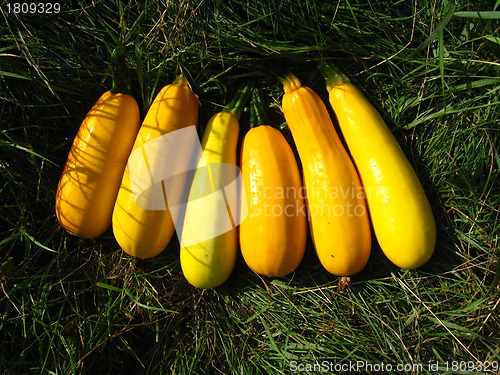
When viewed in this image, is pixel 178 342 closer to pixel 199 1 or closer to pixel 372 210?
pixel 372 210

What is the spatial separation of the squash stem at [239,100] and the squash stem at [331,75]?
358mm

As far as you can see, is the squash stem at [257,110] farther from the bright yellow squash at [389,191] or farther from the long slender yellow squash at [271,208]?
the bright yellow squash at [389,191]

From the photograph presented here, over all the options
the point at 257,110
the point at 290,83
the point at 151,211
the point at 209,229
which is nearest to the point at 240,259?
the point at 209,229

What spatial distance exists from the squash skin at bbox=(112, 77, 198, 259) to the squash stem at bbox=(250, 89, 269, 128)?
0.28 m

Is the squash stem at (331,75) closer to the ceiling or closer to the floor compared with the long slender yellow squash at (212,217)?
closer to the ceiling

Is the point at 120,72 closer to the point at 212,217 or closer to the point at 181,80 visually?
the point at 181,80


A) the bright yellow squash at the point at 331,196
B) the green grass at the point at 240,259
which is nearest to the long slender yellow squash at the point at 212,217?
the green grass at the point at 240,259

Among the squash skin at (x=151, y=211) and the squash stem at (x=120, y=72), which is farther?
the squash stem at (x=120, y=72)

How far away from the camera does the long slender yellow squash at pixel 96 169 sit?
1854 mm

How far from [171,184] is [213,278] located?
0.45 meters

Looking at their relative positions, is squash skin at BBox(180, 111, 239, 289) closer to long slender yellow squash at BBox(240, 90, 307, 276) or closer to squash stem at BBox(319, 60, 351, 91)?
long slender yellow squash at BBox(240, 90, 307, 276)

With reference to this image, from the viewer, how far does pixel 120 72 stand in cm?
200

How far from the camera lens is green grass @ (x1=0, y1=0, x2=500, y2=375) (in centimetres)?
188

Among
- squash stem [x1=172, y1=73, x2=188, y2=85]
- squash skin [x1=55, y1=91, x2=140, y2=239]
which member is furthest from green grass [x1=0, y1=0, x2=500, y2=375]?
squash skin [x1=55, y1=91, x2=140, y2=239]
